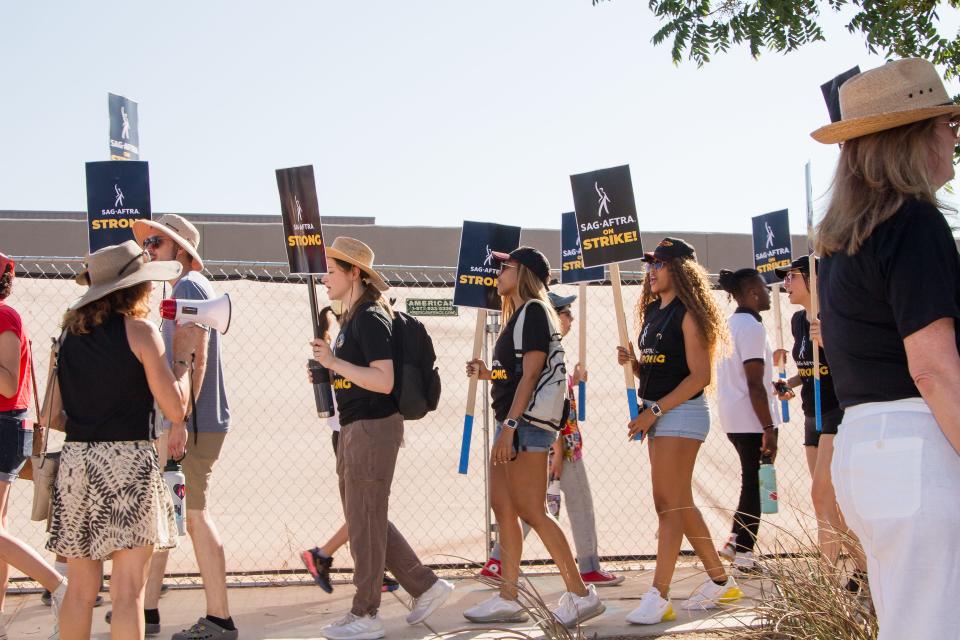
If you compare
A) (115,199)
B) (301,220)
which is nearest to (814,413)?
(301,220)

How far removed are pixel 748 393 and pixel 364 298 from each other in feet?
9.11

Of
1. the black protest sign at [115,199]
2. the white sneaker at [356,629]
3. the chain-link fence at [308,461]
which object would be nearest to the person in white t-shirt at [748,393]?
the chain-link fence at [308,461]

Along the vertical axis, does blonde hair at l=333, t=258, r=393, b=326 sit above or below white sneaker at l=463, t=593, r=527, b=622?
above

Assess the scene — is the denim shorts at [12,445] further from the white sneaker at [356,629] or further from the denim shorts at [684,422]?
the denim shorts at [684,422]

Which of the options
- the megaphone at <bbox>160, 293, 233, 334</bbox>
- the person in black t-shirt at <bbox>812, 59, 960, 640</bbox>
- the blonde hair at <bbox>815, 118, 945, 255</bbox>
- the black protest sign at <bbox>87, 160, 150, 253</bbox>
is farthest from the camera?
the black protest sign at <bbox>87, 160, 150, 253</bbox>

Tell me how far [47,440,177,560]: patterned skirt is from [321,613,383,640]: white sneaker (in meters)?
1.39

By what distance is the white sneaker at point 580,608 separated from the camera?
5125 millimetres

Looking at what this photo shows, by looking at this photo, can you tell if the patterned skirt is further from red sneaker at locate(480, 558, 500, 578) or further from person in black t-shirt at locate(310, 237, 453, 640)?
red sneaker at locate(480, 558, 500, 578)

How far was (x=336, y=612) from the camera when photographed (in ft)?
19.4

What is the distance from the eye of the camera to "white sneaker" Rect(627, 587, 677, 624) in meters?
5.25

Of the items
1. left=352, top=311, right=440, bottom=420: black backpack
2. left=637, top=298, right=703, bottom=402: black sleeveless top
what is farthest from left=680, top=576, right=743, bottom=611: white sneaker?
left=352, top=311, right=440, bottom=420: black backpack

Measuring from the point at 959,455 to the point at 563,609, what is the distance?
10.5ft

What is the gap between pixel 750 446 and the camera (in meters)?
6.79

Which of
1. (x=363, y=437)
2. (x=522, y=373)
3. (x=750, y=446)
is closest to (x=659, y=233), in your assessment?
(x=750, y=446)
